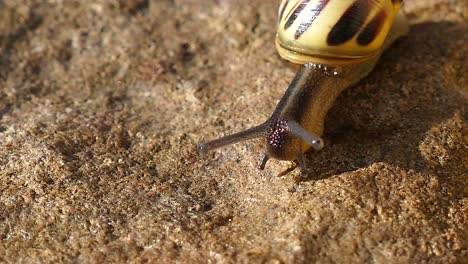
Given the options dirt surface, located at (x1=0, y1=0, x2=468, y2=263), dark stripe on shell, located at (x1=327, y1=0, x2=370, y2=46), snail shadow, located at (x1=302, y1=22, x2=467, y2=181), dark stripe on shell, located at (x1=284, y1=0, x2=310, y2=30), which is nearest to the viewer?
dirt surface, located at (x1=0, y1=0, x2=468, y2=263)

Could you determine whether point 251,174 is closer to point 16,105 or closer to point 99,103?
point 99,103

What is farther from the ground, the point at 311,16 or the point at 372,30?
the point at 311,16

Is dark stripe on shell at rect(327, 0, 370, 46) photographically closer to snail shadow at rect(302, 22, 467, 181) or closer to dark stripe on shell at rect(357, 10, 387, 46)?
dark stripe on shell at rect(357, 10, 387, 46)

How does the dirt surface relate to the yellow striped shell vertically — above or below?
below

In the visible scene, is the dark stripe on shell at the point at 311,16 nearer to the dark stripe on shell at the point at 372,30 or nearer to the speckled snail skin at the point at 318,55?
the speckled snail skin at the point at 318,55

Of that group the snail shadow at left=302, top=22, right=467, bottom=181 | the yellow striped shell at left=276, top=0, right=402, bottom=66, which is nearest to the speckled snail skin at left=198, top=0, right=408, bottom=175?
the yellow striped shell at left=276, top=0, right=402, bottom=66

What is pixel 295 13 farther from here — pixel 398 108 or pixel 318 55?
pixel 398 108

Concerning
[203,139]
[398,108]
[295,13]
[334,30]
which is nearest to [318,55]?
[334,30]
